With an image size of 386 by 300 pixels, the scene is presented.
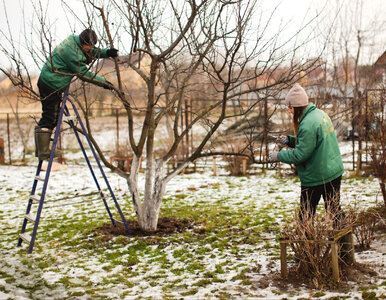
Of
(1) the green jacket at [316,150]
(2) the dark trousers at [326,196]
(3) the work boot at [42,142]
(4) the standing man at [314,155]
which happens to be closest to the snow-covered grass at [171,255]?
(2) the dark trousers at [326,196]

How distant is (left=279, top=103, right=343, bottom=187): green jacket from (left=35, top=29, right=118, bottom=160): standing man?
7.34ft

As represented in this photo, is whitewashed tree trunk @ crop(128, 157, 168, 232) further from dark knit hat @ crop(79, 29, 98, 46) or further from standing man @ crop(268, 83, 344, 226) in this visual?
standing man @ crop(268, 83, 344, 226)

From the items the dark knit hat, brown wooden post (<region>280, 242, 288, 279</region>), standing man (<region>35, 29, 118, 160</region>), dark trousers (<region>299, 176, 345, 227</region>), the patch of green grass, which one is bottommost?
the patch of green grass

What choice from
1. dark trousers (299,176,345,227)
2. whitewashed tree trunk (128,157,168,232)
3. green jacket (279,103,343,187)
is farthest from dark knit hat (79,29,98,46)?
dark trousers (299,176,345,227)

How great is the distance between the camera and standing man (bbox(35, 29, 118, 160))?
4664mm

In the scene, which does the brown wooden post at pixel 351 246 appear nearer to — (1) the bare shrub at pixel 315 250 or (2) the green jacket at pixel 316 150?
(1) the bare shrub at pixel 315 250

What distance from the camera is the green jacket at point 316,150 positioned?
369cm

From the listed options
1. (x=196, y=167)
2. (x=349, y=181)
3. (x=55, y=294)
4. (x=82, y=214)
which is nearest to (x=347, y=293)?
(x=55, y=294)

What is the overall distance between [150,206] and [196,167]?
20.3 ft

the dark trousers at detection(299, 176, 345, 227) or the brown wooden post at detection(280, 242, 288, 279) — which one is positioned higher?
the dark trousers at detection(299, 176, 345, 227)

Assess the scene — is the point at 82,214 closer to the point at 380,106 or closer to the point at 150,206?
the point at 150,206

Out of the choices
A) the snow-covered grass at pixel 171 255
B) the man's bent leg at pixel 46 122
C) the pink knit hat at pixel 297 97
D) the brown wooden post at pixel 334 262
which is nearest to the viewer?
the brown wooden post at pixel 334 262

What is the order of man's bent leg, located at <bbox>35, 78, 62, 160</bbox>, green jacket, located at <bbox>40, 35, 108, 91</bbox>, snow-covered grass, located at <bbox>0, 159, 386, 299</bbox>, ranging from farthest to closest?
man's bent leg, located at <bbox>35, 78, 62, 160</bbox> < green jacket, located at <bbox>40, 35, 108, 91</bbox> < snow-covered grass, located at <bbox>0, 159, 386, 299</bbox>

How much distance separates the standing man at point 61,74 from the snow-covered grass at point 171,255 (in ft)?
4.46
